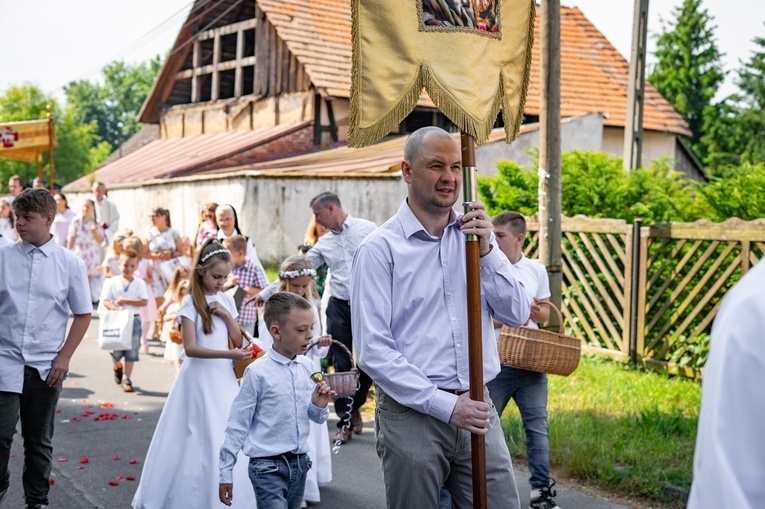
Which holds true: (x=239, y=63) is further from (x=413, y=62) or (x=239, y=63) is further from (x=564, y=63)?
(x=413, y=62)

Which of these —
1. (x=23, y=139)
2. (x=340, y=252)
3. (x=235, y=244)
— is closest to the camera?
(x=340, y=252)

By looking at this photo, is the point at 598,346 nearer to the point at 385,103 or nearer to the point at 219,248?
the point at 219,248

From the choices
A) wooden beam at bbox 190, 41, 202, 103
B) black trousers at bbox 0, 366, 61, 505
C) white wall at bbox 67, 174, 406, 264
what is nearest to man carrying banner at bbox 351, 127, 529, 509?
black trousers at bbox 0, 366, 61, 505

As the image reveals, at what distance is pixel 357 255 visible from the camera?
13.0 feet

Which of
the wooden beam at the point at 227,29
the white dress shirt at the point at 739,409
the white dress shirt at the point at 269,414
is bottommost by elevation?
the white dress shirt at the point at 269,414

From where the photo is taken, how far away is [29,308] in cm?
568

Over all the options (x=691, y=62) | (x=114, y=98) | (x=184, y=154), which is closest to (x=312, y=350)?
(x=184, y=154)

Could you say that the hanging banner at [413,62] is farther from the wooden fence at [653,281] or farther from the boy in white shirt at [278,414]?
the wooden fence at [653,281]

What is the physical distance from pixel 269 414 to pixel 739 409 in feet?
12.2

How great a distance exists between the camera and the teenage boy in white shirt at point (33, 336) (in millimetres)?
5637

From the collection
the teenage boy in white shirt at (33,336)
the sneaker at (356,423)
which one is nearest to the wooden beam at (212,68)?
the sneaker at (356,423)

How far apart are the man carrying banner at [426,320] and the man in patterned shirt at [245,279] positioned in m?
5.54

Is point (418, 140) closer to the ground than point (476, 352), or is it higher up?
higher up

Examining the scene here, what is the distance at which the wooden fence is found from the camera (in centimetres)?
1004
